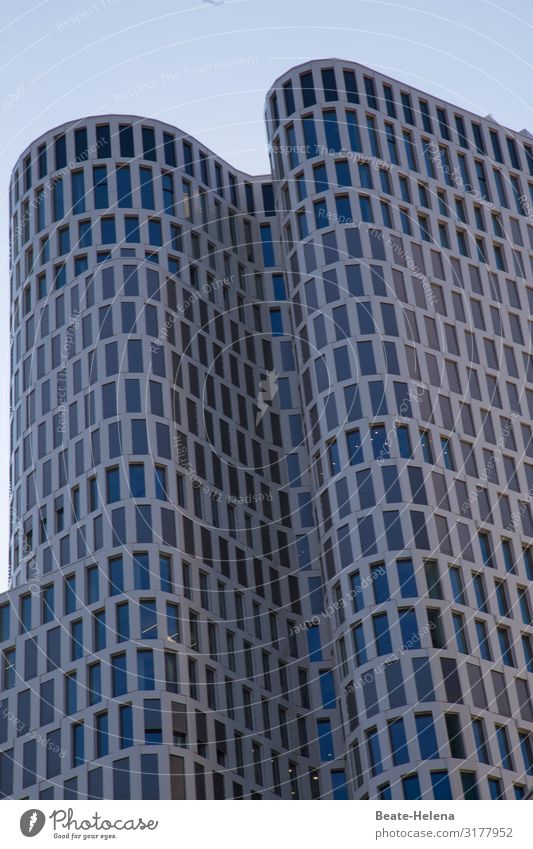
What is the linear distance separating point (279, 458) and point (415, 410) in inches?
A: 714

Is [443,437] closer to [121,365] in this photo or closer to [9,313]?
[121,365]

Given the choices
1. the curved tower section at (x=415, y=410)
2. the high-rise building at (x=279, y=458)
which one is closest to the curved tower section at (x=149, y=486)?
the high-rise building at (x=279, y=458)

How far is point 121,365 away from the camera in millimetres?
117938

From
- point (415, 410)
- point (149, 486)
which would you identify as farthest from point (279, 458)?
point (415, 410)

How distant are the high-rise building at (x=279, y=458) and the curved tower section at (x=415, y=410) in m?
0.23

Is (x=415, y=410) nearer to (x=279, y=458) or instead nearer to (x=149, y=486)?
(x=279, y=458)

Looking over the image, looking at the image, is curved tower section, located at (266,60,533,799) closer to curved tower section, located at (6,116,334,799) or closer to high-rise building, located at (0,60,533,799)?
high-rise building, located at (0,60,533,799)

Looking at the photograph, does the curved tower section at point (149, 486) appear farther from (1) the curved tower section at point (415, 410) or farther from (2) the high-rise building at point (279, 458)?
(1) the curved tower section at point (415, 410)

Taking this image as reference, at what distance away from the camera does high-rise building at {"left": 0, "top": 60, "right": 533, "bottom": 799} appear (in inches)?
4109
